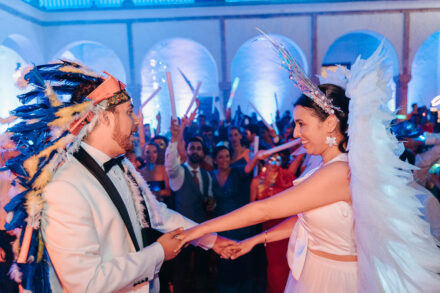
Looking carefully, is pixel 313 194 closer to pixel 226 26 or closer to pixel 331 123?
pixel 331 123

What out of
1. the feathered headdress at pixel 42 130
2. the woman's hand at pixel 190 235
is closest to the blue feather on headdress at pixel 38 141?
the feathered headdress at pixel 42 130

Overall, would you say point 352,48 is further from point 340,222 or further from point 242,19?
point 340,222

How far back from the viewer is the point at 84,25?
12.2 metres

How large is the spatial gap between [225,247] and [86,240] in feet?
3.66

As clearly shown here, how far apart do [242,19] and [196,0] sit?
1.85 metres

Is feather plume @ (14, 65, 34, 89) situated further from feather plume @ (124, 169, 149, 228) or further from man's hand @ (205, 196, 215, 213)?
man's hand @ (205, 196, 215, 213)

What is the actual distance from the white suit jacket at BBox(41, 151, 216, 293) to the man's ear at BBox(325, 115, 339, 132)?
124cm

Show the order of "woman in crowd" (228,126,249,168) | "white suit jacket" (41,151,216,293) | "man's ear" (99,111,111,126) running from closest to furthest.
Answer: "white suit jacket" (41,151,216,293) < "man's ear" (99,111,111,126) < "woman in crowd" (228,126,249,168)

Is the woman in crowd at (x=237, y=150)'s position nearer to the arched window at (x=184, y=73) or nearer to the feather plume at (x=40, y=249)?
the feather plume at (x=40, y=249)

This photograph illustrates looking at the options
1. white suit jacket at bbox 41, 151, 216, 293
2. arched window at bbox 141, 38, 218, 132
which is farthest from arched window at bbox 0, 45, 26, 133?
white suit jacket at bbox 41, 151, 216, 293

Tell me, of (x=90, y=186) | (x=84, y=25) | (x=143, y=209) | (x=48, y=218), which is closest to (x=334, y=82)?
(x=143, y=209)

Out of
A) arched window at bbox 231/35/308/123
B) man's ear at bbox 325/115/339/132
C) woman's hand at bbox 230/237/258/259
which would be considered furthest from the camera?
→ arched window at bbox 231/35/308/123

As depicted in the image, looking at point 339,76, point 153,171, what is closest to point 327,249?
point 339,76

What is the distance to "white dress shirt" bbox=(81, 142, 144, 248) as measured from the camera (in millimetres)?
1890
